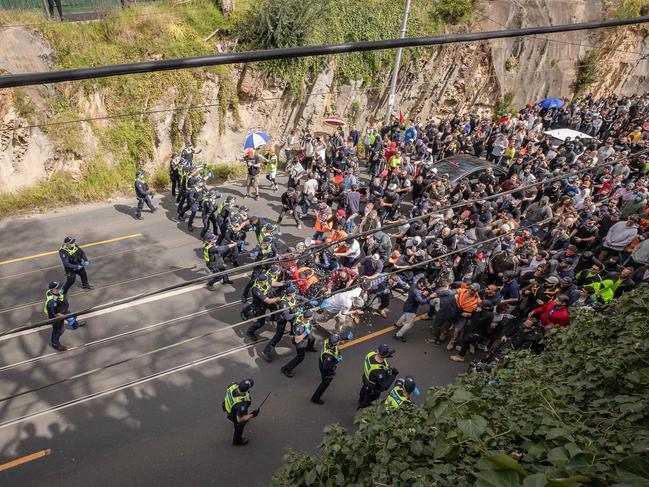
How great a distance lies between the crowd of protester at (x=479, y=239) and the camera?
812cm

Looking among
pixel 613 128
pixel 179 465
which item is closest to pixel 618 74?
pixel 613 128

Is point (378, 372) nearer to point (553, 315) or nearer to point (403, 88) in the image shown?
point (553, 315)

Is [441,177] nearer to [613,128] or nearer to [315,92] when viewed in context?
[315,92]

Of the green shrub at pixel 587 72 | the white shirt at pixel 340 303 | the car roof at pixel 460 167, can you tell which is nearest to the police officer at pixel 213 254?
the white shirt at pixel 340 303

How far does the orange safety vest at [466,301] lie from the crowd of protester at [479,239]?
0.7 inches

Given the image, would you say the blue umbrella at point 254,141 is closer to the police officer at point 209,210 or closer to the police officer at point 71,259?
the police officer at point 209,210

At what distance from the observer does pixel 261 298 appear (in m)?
8.52

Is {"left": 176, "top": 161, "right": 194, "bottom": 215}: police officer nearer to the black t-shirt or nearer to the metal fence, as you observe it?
the black t-shirt

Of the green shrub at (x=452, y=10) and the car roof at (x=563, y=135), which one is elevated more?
the green shrub at (x=452, y=10)

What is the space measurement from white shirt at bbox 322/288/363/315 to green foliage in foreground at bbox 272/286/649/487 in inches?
163

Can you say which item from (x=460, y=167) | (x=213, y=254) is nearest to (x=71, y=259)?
(x=213, y=254)

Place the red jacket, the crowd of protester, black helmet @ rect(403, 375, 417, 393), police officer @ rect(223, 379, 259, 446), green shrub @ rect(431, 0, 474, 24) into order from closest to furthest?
black helmet @ rect(403, 375, 417, 393), police officer @ rect(223, 379, 259, 446), the red jacket, the crowd of protester, green shrub @ rect(431, 0, 474, 24)

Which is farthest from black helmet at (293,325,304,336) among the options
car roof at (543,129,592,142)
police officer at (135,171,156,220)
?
car roof at (543,129,592,142)

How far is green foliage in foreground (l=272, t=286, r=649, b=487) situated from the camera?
90.5 inches
